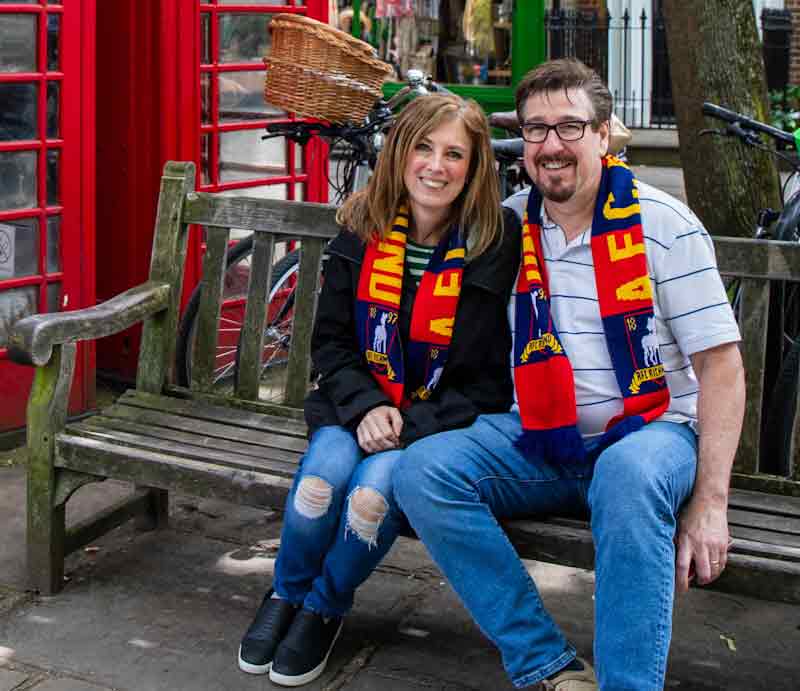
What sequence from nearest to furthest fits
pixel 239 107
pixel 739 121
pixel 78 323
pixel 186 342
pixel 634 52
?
pixel 78 323 → pixel 739 121 → pixel 186 342 → pixel 239 107 → pixel 634 52

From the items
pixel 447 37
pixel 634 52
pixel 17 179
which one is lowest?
pixel 17 179

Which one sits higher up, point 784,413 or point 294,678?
point 784,413

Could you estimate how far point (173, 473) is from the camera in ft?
12.1

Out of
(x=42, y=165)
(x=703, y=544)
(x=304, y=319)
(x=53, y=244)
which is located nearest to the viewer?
(x=703, y=544)

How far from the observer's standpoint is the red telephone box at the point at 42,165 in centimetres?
497

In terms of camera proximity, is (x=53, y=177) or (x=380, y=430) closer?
(x=380, y=430)

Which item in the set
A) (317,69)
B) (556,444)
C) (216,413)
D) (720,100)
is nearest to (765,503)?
(556,444)

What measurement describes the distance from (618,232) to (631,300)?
0.54 feet

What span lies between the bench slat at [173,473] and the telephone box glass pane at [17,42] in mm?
1743

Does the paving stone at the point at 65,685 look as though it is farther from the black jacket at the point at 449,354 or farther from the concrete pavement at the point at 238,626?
the black jacket at the point at 449,354

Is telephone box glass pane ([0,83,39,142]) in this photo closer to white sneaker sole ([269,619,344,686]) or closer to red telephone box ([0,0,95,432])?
red telephone box ([0,0,95,432])

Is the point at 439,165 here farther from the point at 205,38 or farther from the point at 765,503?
the point at 205,38

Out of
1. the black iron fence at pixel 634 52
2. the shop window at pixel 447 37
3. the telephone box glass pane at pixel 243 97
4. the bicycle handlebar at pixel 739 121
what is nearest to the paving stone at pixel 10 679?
the bicycle handlebar at pixel 739 121

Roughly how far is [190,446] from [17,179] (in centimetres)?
169
